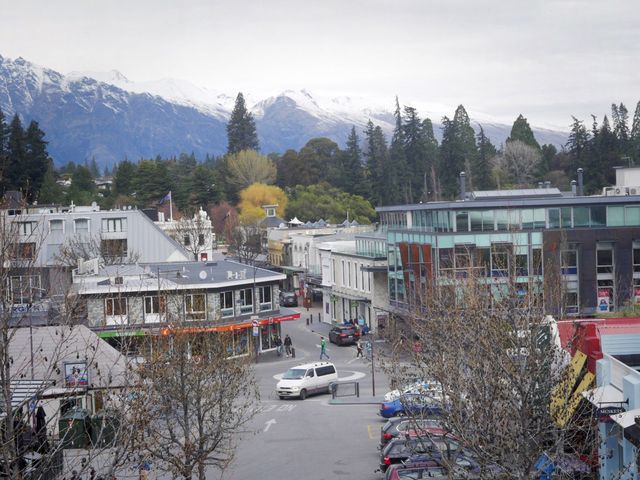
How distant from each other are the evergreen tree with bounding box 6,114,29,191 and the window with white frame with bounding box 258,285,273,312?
4307cm

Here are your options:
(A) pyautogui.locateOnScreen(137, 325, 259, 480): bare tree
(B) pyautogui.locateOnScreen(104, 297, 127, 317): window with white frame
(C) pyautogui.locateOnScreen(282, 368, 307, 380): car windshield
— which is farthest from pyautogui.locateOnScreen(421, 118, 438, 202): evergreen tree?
(A) pyautogui.locateOnScreen(137, 325, 259, 480): bare tree

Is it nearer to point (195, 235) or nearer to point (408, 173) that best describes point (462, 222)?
point (195, 235)

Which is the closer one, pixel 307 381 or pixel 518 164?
pixel 307 381

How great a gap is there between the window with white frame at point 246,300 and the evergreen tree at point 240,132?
108 m

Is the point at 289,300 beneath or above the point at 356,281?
beneath

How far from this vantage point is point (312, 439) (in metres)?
33.4

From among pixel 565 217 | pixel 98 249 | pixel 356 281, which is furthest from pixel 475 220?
pixel 98 249

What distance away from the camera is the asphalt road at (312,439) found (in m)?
29.1

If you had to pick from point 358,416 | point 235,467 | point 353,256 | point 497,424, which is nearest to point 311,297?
point 353,256

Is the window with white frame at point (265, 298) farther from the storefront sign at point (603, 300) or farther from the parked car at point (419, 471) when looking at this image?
the parked car at point (419, 471)

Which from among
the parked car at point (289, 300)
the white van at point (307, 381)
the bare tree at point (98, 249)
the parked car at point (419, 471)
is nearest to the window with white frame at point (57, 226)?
the bare tree at point (98, 249)

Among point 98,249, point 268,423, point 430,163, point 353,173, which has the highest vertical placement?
point 430,163

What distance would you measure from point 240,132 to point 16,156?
71406mm

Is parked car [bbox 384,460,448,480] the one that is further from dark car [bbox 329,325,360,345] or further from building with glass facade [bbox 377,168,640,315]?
dark car [bbox 329,325,360,345]
